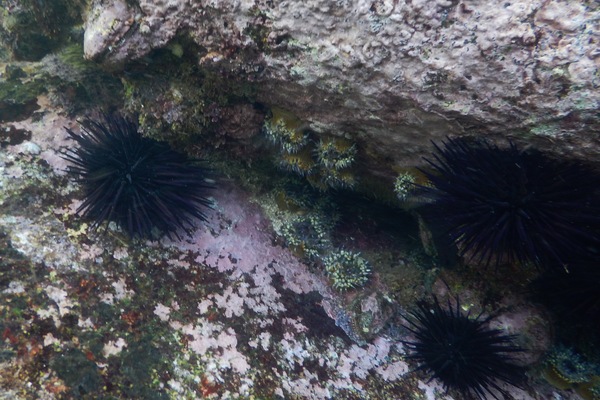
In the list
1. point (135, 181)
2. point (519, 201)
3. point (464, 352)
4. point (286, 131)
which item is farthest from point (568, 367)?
point (135, 181)

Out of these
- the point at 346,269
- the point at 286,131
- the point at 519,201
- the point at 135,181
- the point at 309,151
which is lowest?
the point at 346,269

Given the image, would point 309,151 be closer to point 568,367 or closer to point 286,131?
point 286,131

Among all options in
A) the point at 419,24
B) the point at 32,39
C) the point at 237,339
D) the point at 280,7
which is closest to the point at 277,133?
the point at 280,7

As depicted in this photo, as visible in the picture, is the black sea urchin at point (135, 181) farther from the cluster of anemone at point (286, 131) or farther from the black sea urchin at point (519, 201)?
the black sea urchin at point (519, 201)

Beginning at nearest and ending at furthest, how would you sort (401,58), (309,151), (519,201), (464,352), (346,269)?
(401,58) < (519,201) < (464,352) < (309,151) < (346,269)

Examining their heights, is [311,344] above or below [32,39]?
below

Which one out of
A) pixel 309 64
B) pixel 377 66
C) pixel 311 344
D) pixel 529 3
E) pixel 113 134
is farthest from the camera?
pixel 113 134

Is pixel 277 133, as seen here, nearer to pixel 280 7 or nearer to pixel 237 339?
pixel 280 7
